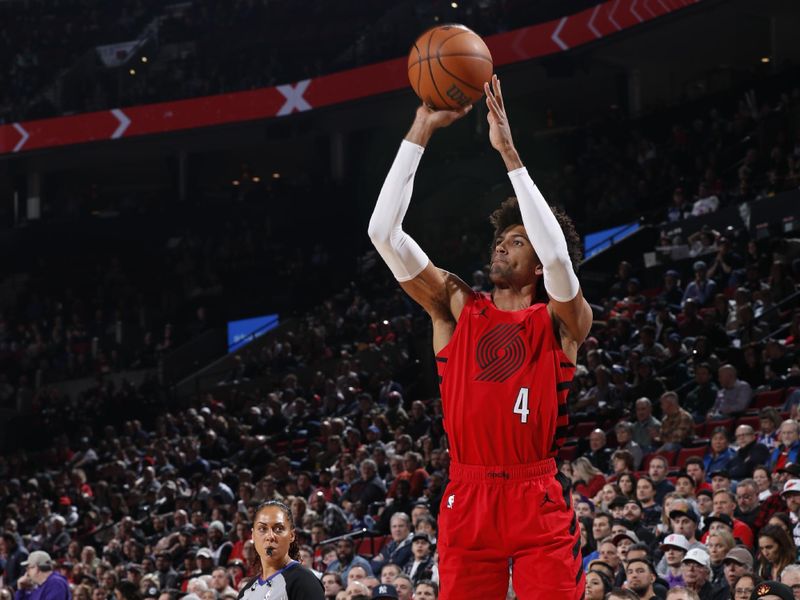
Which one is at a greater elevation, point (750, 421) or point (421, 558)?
point (750, 421)

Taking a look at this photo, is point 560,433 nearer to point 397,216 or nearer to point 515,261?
point 515,261

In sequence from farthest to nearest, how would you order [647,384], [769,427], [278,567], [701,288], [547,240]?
[701,288] → [647,384] → [769,427] → [278,567] → [547,240]

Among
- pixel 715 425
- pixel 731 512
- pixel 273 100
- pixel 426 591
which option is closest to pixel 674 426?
pixel 715 425

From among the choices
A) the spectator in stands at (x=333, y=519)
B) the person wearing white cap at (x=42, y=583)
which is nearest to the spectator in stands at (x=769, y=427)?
the spectator in stands at (x=333, y=519)

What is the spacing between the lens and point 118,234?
29.0 m

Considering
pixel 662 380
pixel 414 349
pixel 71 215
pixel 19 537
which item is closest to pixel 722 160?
pixel 414 349

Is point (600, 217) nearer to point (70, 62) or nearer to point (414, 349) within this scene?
point (414, 349)

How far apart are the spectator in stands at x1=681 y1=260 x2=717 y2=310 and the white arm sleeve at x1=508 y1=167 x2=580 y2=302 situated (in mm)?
11175

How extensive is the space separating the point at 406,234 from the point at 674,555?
5.12 m

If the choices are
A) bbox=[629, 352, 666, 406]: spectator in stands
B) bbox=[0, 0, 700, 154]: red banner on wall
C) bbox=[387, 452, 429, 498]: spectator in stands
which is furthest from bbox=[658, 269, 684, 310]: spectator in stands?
bbox=[0, 0, 700, 154]: red banner on wall

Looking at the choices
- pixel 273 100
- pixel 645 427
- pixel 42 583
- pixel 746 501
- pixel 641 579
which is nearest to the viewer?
pixel 641 579

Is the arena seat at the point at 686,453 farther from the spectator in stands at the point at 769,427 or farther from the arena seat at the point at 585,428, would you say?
the arena seat at the point at 585,428

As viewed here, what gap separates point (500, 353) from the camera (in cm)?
385

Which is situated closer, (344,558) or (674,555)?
(674,555)
